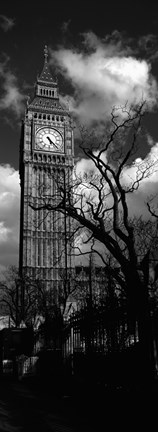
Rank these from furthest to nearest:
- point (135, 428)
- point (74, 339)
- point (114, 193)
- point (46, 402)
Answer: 1. point (114, 193)
2. point (74, 339)
3. point (46, 402)
4. point (135, 428)

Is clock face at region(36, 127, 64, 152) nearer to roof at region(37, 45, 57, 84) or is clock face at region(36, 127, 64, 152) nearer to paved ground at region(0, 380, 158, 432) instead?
roof at region(37, 45, 57, 84)

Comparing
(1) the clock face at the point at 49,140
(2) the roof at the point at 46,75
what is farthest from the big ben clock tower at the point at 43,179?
(2) the roof at the point at 46,75

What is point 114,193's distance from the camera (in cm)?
1355

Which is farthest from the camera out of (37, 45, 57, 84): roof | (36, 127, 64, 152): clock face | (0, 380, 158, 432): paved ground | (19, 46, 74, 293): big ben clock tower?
(37, 45, 57, 84): roof

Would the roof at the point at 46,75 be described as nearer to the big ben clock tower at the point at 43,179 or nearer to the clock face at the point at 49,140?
the big ben clock tower at the point at 43,179

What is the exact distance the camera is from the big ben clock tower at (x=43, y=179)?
68000 millimetres

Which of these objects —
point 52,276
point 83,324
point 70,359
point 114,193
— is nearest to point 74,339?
point 70,359

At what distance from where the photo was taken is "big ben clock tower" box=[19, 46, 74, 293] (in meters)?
68.0

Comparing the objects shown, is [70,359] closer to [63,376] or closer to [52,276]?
[63,376]

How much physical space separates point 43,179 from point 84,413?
213 feet

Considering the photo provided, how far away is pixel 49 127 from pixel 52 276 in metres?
29.5

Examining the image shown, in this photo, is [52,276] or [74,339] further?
[52,276]

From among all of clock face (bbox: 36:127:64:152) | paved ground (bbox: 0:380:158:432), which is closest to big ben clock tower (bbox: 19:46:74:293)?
clock face (bbox: 36:127:64:152)

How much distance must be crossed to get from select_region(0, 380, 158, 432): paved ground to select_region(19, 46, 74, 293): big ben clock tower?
5546 centimetres
